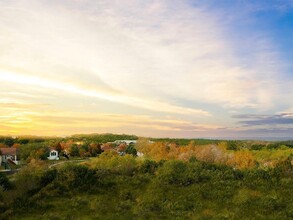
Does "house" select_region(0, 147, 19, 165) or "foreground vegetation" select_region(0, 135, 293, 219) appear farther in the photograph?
"house" select_region(0, 147, 19, 165)

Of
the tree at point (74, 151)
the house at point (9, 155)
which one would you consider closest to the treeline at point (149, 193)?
the house at point (9, 155)

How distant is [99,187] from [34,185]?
4.84m

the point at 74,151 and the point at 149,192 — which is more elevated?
the point at 74,151

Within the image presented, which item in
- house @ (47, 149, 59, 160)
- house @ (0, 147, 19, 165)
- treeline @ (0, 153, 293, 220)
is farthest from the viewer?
house @ (47, 149, 59, 160)

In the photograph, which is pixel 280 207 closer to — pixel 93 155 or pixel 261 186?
pixel 261 186

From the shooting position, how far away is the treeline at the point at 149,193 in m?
22.7

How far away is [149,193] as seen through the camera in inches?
1040

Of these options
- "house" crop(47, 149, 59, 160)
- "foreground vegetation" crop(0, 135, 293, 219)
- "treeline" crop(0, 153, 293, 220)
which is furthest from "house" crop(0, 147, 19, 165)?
"treeline" crop(0, 153, 293, 220)

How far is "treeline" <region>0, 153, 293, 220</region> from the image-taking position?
22656mm

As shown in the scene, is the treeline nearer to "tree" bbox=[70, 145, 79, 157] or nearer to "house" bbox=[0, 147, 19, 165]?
"house" bbox=[0, 147, 19, 165]

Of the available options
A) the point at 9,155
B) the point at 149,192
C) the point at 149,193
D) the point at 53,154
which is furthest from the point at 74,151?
the point at 149,193

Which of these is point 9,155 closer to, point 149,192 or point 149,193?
point 149,192

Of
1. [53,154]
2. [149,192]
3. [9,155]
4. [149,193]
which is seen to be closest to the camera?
[149,193]

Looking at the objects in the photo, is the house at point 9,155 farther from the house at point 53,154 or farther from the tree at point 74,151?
the tree at point 74,151
